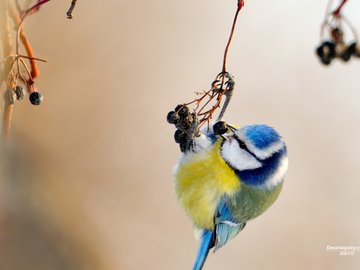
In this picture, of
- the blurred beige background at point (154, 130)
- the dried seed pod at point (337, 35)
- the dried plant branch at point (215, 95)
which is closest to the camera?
the dried seed pod at point (337, 35)

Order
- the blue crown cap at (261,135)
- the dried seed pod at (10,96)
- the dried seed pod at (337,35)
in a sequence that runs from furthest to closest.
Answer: the blue crown cap at (261,135), the dried seed pod at (337,35), the dried seed pod at (10,96)

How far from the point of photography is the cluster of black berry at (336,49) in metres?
0.95

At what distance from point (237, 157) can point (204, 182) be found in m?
0.14

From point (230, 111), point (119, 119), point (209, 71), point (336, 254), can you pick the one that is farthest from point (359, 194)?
point (119, 119)

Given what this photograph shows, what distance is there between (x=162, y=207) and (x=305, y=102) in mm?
1007

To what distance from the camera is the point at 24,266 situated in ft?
10.3

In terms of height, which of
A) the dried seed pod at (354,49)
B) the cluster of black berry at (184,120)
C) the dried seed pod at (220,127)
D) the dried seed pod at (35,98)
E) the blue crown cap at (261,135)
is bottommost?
the blue crown cap at (261,135)

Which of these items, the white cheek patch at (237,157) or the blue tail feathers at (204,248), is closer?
the white cheek patch at (237,157)

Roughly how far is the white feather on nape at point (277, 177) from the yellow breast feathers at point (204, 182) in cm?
9

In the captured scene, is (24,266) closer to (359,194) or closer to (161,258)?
(161,258)

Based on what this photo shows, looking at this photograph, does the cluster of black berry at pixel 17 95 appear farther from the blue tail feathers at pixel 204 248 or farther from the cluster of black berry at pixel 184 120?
the blue tail feathers at pixel 204 248

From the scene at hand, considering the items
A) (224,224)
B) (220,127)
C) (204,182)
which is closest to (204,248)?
(224,224)

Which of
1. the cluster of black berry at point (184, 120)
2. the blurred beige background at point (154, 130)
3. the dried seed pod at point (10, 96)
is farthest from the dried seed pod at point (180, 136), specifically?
the blurred beige background at point (154, 130)

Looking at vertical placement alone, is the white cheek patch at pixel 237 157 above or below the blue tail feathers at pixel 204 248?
above
